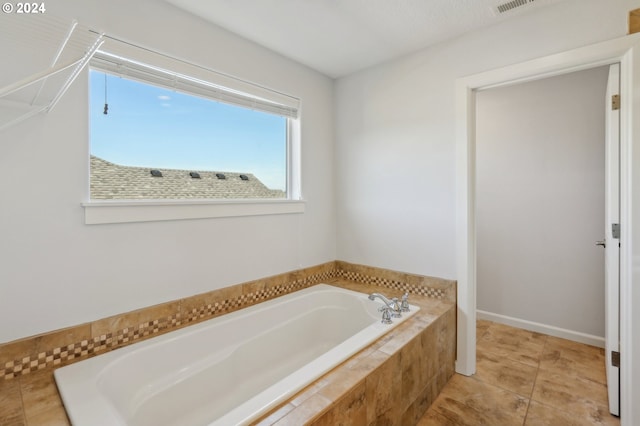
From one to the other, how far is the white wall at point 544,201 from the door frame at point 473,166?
115cm

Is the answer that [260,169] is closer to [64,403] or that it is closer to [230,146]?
[230,146]

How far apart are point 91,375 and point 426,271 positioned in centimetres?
214

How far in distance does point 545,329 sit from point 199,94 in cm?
354

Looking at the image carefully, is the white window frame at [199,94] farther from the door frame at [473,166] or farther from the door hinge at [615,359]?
the door hinge at [615,359]

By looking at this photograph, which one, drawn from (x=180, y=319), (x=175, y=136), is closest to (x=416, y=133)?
(x=175, y=136)

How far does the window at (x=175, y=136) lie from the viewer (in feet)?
5.41

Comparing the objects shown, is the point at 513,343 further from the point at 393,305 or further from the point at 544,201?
the point at 393,305

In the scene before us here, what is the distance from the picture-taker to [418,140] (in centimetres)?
238

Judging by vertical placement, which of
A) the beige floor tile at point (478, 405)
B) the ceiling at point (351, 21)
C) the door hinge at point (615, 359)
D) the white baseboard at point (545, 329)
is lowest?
the beige floor tile at point (478, 405)

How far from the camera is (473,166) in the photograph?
2162 mm

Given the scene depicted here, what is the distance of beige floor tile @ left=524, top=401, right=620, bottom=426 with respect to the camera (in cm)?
172

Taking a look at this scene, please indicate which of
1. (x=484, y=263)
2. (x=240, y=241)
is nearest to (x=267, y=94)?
(x=240, y=241)

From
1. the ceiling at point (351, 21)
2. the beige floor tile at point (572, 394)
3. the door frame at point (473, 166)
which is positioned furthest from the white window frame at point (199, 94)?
the beige floor tile at point (572, 394)

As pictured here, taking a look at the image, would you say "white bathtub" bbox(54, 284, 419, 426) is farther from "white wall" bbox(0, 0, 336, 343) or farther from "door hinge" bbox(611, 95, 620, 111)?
"door hinge" bbox(611, 95, 620, 111)
